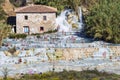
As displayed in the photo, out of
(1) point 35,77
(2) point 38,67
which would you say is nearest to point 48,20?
(2) point 38,67

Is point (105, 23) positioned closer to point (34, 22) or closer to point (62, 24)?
point (62, 24)

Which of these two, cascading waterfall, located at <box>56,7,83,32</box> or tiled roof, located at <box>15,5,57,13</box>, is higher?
→ tiled roof, located at <box>15,5,57,13</box>

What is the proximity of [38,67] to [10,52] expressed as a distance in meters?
4.84

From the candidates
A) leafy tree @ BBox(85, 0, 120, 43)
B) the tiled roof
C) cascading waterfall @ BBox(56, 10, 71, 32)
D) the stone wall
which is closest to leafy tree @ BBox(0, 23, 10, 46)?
the stone wall

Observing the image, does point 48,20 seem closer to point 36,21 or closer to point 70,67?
point 36,21

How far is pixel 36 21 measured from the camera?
52438 mm

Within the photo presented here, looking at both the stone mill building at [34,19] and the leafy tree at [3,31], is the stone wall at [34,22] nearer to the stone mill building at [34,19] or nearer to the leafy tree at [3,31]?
the stone mill building at [34,19]

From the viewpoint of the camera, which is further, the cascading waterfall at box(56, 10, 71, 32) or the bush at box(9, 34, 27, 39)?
the cascading waterfall at box(56, 10, 71, 32)

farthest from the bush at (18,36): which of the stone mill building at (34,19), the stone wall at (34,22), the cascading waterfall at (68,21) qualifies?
the cascading waterfall at (68,21)

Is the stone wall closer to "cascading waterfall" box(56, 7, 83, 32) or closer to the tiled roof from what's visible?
the tiled roof

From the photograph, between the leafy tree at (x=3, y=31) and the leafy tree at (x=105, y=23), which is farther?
the leafy tree at (x=105, y=23)

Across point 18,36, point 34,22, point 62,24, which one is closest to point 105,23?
point 62,24

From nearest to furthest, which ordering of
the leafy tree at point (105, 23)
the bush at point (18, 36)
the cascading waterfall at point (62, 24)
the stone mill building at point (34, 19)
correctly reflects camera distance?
1. the leafy tree at point (105, 23)
2. the bush at point (18, 36)
3. the cascading waterfall at point (62, 24)
4. the stone mill building at point (34, 19)

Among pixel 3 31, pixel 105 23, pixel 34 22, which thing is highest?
pixel 105 23
